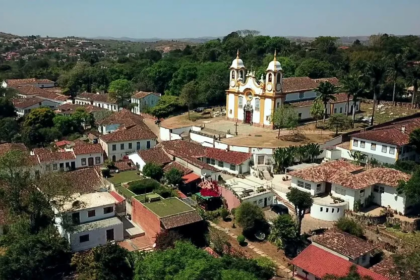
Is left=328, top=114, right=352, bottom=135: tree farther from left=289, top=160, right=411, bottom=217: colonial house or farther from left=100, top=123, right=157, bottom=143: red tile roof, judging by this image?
left=100, top=123, right=157, bottom=143: red tile roof

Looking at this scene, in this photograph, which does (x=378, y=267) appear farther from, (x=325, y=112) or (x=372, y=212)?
(x=325, y=112)

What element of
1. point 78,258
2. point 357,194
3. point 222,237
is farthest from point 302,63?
point 78,258

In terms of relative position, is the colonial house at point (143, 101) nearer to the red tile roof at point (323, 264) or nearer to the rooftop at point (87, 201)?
the rooftop at point (87, 201)

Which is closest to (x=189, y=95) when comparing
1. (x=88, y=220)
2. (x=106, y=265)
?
(x=88, y=220)

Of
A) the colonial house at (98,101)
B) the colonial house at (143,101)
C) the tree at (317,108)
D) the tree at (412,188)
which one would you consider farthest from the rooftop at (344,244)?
the colonial house at (98,101)

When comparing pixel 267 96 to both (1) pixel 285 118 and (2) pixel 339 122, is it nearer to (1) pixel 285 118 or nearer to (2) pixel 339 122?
(1) pixel 285 118
